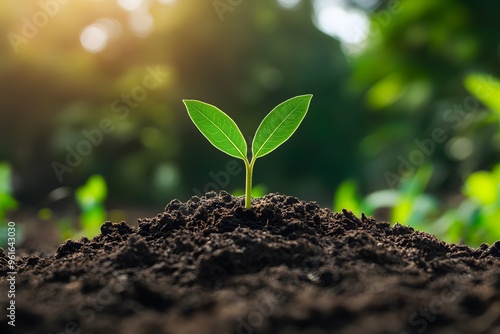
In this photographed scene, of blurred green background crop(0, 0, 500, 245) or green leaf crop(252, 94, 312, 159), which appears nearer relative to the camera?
green leaf crop(252, 94, 312, 159)

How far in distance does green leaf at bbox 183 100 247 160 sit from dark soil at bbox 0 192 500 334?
17 centimetres

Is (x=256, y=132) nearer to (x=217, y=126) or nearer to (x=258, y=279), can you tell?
(x=217, y=126)

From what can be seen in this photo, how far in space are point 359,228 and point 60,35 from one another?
459 cm

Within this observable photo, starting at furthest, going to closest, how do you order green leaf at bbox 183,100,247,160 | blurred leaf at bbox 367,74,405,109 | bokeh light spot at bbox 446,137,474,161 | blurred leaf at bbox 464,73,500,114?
blurred leaf at bbox 367,74,405,109, bokeh light spot at bbox 446,137,474,161, blurred leaf at bbox 464,73,500,114, green leaf at bbox 183,100,247,160

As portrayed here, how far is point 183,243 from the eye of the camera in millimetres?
1303

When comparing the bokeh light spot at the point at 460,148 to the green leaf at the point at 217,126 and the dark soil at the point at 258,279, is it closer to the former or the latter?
the dark soil at the point at 258,279

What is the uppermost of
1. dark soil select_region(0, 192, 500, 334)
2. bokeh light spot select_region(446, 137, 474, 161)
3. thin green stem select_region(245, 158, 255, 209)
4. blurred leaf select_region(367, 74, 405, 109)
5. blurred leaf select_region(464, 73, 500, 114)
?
blurred leaf select_region(367, 74, 405, 109)

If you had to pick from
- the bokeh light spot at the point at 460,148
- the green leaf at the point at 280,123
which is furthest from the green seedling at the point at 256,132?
the bokeh light spot at the point at 460,148

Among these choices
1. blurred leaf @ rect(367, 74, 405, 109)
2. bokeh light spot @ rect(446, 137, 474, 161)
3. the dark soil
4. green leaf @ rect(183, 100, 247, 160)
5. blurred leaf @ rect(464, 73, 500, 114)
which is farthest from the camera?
blurred leaf @ rect(367, 74, 405, 109)

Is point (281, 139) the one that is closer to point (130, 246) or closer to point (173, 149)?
point (130, 246)

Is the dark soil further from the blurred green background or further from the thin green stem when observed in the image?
the blurred green background

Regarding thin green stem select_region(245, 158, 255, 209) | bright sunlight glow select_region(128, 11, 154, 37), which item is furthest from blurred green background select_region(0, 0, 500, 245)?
thin green stem select_region(245, 158, 255, 209)

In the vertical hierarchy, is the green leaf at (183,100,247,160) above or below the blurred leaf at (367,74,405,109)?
below

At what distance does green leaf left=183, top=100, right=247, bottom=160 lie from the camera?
145 centimetres
